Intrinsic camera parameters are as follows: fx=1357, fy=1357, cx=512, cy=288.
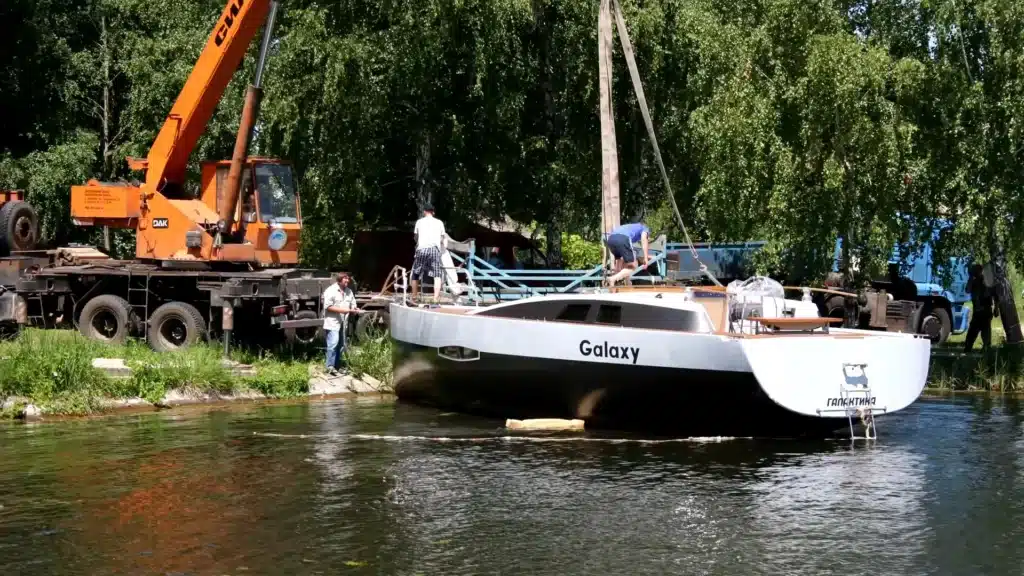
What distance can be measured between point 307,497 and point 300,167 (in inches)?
686

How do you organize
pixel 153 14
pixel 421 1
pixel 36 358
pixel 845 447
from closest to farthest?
pixel 845 447
pixel 36 358
pixel 421 1
pixel 153 14

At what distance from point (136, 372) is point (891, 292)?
51.0 ft

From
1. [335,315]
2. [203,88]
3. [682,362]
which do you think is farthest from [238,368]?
[682,362]

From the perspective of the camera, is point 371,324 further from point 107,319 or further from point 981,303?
point 981,303

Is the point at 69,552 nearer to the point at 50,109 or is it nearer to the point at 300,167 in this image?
the point at 300,167

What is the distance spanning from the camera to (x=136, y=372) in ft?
65.1

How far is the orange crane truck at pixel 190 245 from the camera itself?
2327 centimetres

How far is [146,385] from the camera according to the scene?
779 inches

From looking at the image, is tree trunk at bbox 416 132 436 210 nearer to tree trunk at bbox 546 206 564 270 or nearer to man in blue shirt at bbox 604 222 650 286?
tree trunk at bbox 546 206 564 270

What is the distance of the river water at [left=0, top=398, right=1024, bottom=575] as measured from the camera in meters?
11.0

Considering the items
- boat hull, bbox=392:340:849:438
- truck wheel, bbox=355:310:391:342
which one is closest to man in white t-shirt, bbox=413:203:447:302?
boat hull, bbox=392:340:849:438

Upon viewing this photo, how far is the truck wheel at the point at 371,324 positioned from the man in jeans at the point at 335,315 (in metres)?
1.46

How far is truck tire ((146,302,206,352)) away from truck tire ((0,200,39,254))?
4.96 m

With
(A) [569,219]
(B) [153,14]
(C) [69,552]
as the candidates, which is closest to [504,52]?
(A) [569,219]
